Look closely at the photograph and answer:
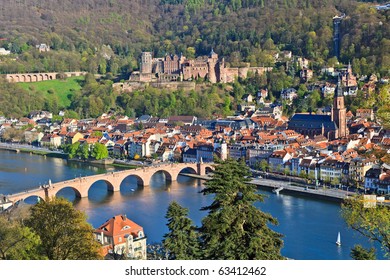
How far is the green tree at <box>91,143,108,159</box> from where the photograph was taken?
13.0 metres

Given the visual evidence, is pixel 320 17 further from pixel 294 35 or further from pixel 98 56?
pixel 98 56

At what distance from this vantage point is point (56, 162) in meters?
13.0

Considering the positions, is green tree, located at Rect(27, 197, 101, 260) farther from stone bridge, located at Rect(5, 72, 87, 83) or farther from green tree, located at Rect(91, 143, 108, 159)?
stone bridge, located at Rect(5, 72, 87, 83)

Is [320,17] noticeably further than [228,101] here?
Yes

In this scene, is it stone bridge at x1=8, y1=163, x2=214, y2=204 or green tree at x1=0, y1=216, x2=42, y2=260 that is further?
stone bridge at x1=8, y1=163, x2=214, y2=204

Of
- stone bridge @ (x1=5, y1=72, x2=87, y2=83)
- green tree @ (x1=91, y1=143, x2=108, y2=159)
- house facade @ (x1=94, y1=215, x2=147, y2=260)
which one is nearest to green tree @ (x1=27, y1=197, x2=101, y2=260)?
house facade @ (x1=94, y1=215, x2=147, y2=260)

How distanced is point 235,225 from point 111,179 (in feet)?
24.0

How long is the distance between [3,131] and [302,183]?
9.92 meters

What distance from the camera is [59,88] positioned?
20.8m

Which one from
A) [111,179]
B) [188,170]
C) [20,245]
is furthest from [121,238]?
[188,170]

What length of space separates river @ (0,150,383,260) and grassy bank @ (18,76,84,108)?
7.73 metres

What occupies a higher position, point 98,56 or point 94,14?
point 94,14
